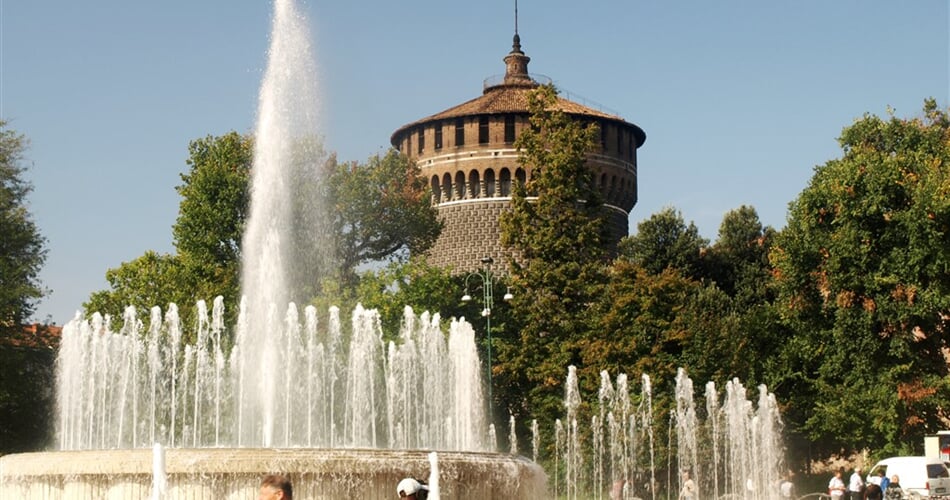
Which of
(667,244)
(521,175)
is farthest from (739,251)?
(521,175)

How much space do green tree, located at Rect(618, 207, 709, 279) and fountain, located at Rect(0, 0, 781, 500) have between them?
1364cm

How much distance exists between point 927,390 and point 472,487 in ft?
81.6

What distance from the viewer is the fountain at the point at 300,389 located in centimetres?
3089

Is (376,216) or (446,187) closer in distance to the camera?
(376,216)

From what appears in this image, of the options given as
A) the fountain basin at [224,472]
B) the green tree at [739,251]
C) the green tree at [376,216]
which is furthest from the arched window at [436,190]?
the fountain basin at [224,472]

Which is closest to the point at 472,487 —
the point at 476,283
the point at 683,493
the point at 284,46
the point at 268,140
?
the point at 683,493

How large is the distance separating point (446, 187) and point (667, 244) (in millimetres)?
13124

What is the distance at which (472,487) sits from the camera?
17766mm

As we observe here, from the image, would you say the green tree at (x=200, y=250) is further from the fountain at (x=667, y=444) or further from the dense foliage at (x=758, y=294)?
the fountain at (x=667, y=444)

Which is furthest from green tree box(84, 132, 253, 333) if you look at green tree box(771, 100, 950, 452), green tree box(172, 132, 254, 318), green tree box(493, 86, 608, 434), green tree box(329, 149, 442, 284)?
green tree box(771, 100, 950, 452)

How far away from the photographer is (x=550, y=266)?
4612cm

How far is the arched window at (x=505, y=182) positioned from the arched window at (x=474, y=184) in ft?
3.53

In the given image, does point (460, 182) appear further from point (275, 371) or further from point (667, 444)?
point (275, 371)

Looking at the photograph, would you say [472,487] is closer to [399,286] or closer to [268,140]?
[268,140]
